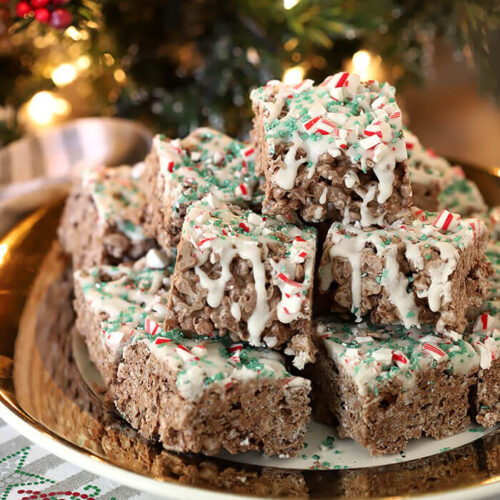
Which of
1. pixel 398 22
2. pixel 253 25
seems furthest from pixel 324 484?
pixel 398 22

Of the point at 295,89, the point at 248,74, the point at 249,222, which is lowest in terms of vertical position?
the point at 249,222

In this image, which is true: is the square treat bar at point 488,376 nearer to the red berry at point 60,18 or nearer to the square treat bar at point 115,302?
the square treat bar at point 115,302

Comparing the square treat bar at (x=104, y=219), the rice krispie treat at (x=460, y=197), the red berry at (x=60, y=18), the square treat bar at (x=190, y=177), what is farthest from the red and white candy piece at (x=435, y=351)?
the red berry at (x=60, y=18)

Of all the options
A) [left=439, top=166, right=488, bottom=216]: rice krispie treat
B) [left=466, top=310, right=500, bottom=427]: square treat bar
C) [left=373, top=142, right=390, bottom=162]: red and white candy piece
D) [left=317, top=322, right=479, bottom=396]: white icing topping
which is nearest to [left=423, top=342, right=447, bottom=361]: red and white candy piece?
[left=317, top=322, right=479, bottom=396]: white icing topping

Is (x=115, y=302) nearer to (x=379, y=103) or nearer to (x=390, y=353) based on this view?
(x=390, y=353)

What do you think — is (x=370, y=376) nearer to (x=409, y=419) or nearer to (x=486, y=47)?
(x=409, y=419)

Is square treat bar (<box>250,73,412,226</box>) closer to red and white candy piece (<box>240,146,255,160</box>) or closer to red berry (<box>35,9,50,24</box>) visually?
red and white candy piece (<box>240,146,255,160</box>)
